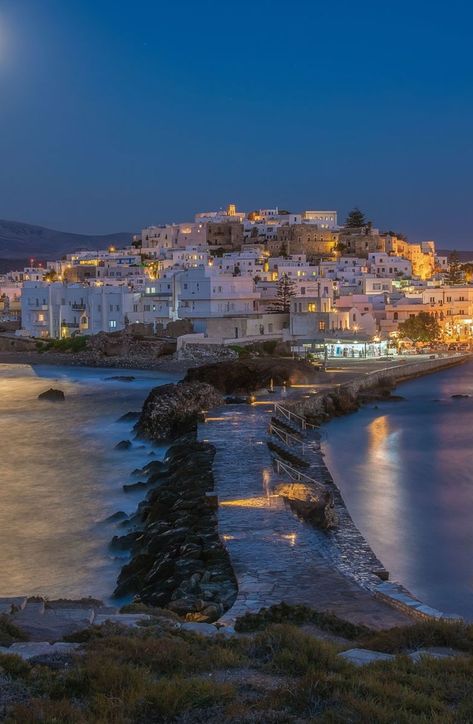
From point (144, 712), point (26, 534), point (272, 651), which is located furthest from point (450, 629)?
point (26, 534)

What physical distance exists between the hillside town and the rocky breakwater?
24805 millimetres

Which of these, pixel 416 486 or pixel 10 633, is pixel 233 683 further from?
pixel 416 486

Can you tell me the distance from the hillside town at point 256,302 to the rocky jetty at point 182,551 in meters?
26.5

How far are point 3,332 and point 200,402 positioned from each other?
45487mm

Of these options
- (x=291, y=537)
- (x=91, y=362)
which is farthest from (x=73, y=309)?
(x=291, y=537)

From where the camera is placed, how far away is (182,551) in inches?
400

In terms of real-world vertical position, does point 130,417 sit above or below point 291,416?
below

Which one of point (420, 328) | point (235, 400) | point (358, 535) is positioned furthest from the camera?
point (420, 328)

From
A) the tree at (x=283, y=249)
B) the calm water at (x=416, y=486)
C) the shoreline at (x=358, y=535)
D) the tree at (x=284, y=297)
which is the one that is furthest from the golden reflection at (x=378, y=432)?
the tree at (x=283, y=249)

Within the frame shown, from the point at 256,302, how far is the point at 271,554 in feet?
147

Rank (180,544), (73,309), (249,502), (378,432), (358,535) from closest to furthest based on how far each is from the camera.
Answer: (180,544), (358,535), (249,502), (378,432), (73,309)

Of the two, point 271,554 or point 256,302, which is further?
point 256,302

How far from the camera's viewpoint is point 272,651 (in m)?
5.54

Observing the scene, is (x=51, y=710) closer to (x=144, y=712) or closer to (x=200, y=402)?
(x=144, y=712)
